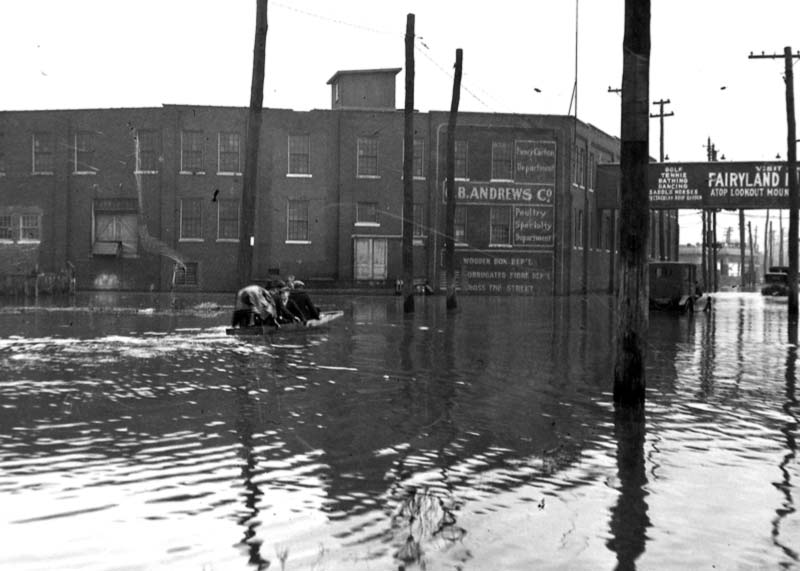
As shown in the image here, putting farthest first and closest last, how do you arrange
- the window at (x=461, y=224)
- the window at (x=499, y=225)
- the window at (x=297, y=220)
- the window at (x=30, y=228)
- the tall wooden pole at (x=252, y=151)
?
the window at (x=499, y=225) → the window at (x=461, y=224) → the window at (x=30, y=228) → the window at (x=297, y=220) → the tall wooden pole at (x=252, y=151)

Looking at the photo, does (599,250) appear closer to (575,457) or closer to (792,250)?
(792,250)

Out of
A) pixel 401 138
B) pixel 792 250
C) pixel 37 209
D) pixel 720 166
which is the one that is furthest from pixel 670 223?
pixel 37 209

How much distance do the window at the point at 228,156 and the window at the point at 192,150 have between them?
39.4 inches

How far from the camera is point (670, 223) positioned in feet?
241

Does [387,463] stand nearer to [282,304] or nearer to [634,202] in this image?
[634,202]

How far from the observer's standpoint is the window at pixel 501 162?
48.8 metres

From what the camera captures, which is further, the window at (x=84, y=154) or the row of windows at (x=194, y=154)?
the window at (x=84, y=154)

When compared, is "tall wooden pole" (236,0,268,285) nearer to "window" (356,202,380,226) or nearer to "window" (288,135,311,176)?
"window" (288,135,311,176)

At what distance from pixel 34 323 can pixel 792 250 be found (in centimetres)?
2540

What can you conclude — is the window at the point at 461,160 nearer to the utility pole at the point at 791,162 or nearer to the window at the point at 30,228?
the utility pole at the point at 791,162

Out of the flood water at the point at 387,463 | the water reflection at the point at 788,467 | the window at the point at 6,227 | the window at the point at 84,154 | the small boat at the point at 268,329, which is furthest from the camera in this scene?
the window at the point at 6,227

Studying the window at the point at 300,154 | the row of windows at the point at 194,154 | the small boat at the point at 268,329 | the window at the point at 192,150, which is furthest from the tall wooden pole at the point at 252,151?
the window at the point at 192,150

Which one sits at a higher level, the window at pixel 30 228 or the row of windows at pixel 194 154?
the row of windows at pixel 194 154

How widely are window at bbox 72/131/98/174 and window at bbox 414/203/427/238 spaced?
1643 centimetres
